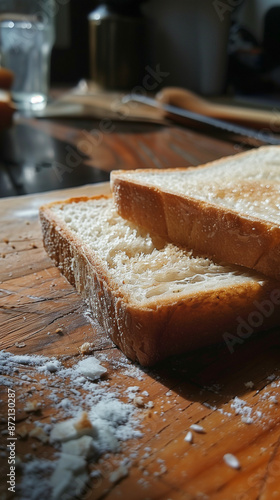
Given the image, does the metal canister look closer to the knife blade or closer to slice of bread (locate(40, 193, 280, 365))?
the knife blade

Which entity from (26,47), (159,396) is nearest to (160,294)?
(159,396)

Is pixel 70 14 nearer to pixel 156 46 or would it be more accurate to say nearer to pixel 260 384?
pixel 156 46

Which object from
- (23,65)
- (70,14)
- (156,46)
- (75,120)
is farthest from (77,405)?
(70,14)

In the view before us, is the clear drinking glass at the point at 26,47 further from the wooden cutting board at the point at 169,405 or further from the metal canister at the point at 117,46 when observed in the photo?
the wooden cutting board at the point at 169,405

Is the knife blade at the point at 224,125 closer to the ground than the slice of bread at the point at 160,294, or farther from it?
farther from it

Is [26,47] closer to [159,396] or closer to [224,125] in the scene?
[224,125]

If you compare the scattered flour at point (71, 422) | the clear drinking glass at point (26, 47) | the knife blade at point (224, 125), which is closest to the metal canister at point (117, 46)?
the clear drinking glass at point (26, 47)
